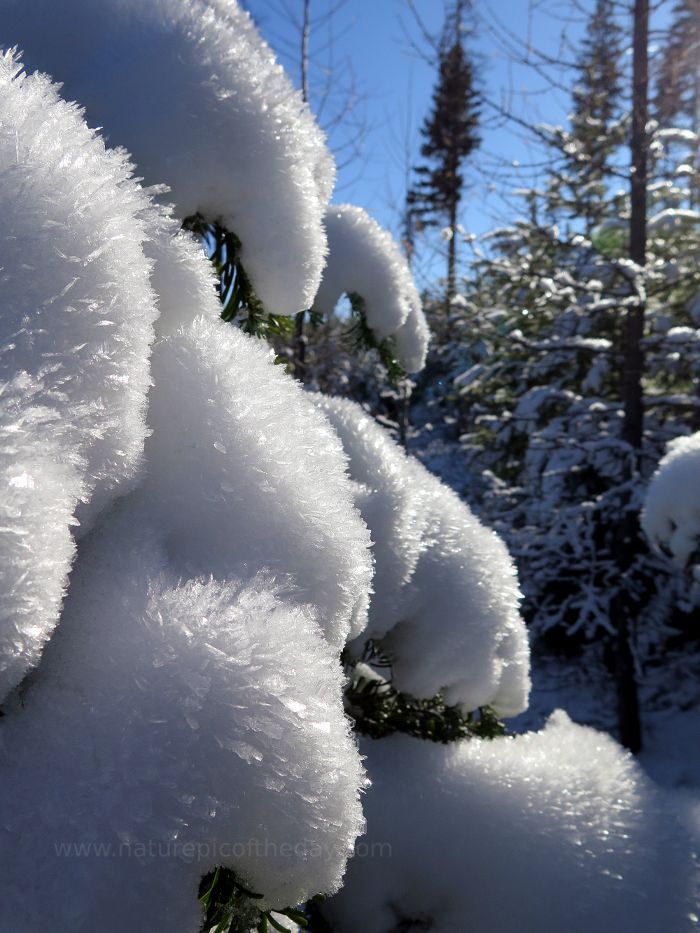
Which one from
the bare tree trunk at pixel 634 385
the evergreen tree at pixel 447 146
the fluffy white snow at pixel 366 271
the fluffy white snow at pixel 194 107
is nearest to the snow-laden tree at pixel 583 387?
the bare tree trunk at pixel 634 385

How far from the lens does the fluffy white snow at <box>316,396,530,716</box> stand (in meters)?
1.20

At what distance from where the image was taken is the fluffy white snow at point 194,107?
3.11 ft

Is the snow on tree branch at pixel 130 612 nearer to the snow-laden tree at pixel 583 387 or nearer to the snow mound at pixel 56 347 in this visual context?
the snow mound at pixel 56 347

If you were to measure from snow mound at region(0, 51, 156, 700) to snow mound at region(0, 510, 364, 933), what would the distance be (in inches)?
3.2

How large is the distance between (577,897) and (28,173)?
1.47m

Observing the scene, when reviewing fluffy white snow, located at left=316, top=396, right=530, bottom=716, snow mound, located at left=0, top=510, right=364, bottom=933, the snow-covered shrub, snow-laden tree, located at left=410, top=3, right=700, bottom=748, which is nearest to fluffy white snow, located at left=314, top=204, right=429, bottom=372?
fluffy white snow, located at left=316, top=396, right=530, bottom=716

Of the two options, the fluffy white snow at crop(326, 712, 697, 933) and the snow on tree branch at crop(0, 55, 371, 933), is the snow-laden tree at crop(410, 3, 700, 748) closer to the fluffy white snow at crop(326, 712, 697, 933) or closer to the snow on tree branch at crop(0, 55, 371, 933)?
the fluffy white snow at crop(326, 712, 697, 933)

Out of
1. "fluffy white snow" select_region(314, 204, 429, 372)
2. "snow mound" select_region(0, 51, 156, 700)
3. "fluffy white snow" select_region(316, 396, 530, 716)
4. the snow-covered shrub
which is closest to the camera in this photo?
"snow mound" select_region(0, 51, 156, 700)

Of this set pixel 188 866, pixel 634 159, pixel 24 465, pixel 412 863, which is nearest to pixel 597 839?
pixel 412 863

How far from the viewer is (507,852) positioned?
1297 millimetres

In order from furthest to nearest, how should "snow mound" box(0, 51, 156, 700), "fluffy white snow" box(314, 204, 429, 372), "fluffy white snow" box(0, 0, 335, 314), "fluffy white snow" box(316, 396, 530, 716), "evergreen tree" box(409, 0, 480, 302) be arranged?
1. "evergreen tree" box(409, 0, 480, 302)
2. "fluffy white snow" box(314, 204, 429, 372)
3. "fluffy white snow" box(316, 396, 530, 716)
4. "fluffy white snow" box(0, 0, 335, 314)
5. "snow mound" box(0, 51, 156, 700)

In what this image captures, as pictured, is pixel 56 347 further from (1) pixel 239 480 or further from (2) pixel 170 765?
(2) pixel 170 765

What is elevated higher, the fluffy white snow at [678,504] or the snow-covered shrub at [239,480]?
the fluffy white snow at [678,504]

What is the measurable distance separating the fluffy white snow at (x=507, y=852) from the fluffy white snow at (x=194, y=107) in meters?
1.08
